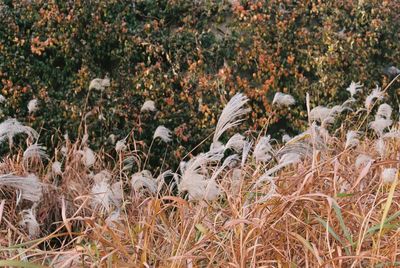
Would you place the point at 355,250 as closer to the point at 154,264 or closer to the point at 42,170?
the point at 154,264

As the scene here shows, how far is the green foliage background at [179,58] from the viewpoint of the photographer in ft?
18.2

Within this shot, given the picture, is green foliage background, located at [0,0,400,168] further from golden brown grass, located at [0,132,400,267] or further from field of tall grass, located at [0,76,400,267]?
golden brown grass, located at [0,132,400,267]

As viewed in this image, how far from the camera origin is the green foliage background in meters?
5.54

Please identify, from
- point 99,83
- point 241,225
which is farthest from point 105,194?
point 99,83

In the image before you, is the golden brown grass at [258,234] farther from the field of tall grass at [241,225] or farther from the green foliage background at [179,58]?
the green foliage background at [179,58]

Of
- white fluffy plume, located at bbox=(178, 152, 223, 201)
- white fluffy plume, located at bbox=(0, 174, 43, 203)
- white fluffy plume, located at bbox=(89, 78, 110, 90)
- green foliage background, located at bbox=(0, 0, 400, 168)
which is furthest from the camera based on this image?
green foliage background, located at bbox=(0, 0, 400, 168)

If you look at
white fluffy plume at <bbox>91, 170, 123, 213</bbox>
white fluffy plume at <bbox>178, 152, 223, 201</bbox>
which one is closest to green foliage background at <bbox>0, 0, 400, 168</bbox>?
white fluffy plume at <bbox>91, 170, 123, 213</bbox>

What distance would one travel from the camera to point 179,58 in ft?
18.8

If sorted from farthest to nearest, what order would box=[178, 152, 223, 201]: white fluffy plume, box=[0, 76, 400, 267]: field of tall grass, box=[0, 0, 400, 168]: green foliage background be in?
box=[0, 0, 400, 168]: green foliage background
box=[178, 152, 223, 201]: white fluffy plume
box=[0, 76, 400, 267]: field of tall grass

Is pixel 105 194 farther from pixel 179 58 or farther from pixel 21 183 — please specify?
pixel 179 58

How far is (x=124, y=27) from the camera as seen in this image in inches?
225

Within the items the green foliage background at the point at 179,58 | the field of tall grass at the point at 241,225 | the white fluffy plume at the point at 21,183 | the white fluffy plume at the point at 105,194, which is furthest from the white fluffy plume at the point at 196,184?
the green foliage background at the point at 179,58

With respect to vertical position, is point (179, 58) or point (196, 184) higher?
point (196, 184)

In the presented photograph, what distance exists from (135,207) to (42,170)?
115cm
